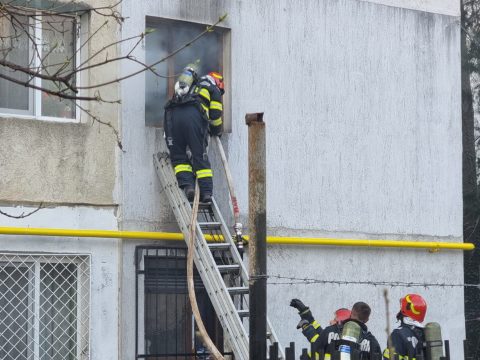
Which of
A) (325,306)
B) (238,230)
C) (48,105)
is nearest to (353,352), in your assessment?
(238,230)

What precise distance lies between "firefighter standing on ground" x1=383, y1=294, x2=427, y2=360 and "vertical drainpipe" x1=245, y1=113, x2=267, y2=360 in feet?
5.80

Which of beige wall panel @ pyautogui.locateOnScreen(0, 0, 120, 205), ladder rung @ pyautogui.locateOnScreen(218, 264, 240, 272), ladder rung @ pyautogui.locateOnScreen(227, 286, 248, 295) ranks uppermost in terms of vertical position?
beige wall panel @ pyautogui.locateOnScreen(0, 0, 120, 205)

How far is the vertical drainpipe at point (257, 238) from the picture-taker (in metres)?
9.41

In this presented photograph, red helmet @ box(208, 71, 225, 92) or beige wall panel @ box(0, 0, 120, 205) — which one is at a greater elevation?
red helmet @ box(208, 71, 225, 92)

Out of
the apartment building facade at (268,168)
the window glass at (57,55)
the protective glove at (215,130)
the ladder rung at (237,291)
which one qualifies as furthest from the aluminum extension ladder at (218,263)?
the window glass at (57,55)

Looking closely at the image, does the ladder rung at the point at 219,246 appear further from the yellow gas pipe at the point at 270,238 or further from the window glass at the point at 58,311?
the window glass at the point at 58,311

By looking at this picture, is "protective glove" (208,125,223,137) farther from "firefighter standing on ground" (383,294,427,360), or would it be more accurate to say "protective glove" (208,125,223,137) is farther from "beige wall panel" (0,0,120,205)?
"firefighter standing on ground" (383,294,427,360)

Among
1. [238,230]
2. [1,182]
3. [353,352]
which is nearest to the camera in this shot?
[353,352]

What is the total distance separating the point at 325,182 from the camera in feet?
44.1

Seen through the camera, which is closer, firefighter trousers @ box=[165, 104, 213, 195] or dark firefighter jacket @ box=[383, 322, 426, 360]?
dark firefighter jacket @ box=[383, 322, 426, 360]

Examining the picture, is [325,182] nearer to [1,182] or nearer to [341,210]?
[341,210]

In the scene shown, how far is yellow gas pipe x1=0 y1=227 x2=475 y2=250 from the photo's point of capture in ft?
37.0

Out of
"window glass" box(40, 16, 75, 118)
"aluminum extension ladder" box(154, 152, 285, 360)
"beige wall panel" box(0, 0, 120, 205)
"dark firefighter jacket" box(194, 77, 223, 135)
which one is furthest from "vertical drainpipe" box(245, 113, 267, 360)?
"window glass" box(40, 16, 75, 118)

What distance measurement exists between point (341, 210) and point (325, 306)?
1.13m
